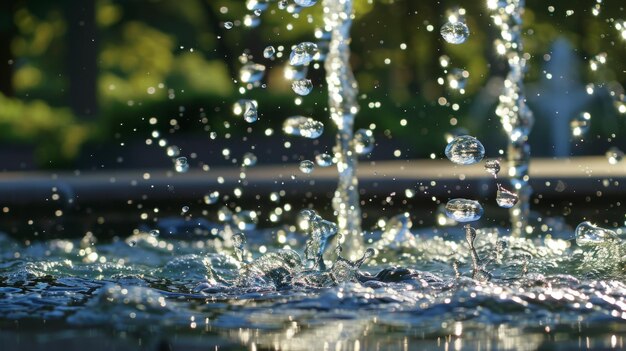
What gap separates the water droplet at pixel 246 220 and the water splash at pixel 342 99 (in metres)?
0.81

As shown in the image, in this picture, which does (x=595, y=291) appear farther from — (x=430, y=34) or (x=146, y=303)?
(x=430, y=34)

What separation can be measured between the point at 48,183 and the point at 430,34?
13.4 m

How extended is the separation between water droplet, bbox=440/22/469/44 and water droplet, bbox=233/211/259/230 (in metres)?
2.18

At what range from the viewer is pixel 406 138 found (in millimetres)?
15930

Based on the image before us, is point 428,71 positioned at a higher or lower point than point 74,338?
higher

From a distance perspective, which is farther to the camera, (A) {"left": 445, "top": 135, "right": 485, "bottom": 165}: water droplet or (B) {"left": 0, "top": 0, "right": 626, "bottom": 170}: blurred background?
(B) {"left": 0, "top": 0, "right": 626, "bottom": 170}: blurred background

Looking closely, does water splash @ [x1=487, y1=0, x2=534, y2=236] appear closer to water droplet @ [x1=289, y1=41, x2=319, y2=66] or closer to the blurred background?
the blurred background

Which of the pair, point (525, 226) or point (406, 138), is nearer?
point (525, 226)

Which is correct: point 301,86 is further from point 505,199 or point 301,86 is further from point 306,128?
point 505,199

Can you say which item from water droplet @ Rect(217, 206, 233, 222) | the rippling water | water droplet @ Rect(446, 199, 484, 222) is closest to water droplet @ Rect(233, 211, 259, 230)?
water droplet @ Rect(217, 206, 233, 222)

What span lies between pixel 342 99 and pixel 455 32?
1.21m

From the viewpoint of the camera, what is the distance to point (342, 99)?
6.96m

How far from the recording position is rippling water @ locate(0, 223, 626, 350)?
334 cm

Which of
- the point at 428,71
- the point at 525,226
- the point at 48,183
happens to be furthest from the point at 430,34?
the point at 525,226
